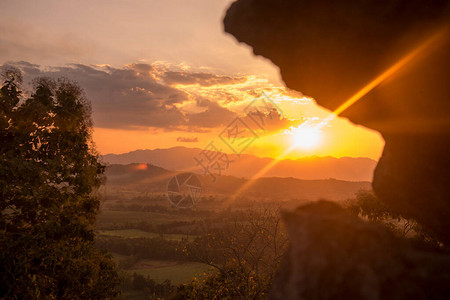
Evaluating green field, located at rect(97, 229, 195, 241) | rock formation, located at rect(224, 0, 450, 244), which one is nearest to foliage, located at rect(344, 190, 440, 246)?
rock formation, located at rect(224, 0, 450, 244)

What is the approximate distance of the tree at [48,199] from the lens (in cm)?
1441

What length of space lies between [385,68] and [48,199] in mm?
18144

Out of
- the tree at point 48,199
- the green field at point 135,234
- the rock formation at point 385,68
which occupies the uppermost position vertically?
the rock formation at point 385,68

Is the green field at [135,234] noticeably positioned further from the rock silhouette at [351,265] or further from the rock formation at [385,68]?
the rock silhouette at [351,265]

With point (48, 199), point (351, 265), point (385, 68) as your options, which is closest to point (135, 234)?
point (48, 199)

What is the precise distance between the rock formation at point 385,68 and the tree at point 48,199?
1418cm

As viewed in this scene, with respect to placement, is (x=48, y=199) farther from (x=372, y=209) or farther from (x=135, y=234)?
(x=135, y=234)

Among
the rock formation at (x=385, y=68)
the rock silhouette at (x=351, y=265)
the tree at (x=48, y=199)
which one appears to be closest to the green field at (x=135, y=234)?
the tree at (x=48, y=199)

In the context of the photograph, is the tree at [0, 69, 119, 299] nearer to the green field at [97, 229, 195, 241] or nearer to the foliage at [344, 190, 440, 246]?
the foliage at [344, 190, 440, 246]

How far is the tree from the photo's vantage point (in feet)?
47.3

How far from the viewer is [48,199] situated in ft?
53.1

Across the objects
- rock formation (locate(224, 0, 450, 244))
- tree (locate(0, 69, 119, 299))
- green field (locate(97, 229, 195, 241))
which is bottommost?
green field (locate(97, 229, 195, 241))

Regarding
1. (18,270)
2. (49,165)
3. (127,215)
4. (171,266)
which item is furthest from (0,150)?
(127,215)

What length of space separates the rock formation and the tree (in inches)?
558
